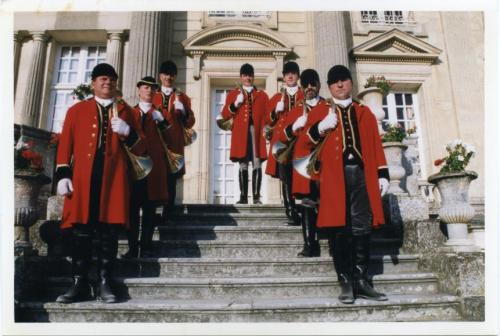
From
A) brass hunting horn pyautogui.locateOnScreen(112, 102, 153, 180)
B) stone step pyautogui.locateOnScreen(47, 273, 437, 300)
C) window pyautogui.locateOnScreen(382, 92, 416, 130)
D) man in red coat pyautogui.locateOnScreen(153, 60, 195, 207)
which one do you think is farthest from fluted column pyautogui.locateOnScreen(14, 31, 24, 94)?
window pyautogui.locateOnScreen(382, 92, 416, 130)

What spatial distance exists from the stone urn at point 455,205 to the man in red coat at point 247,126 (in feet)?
8.34

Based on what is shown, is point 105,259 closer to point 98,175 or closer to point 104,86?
point 98,175

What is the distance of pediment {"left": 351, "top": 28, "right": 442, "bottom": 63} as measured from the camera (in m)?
8.93

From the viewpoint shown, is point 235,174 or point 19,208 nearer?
point 19,208

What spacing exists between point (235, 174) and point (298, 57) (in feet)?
10.4

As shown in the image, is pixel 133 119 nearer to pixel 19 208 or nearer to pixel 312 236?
pixel 19 208

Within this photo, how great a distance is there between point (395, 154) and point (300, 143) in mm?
1801

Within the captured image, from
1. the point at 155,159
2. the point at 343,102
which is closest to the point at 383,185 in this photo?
the point at 343,102

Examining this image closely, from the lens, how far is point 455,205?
3949mm

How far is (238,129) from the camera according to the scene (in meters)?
5.66

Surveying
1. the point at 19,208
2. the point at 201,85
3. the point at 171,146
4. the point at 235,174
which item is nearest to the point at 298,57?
the point at 201,85

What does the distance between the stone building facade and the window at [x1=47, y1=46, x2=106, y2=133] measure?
0.9 inches

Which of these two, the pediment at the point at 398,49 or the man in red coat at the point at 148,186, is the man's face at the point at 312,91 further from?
the pediment at the point at 398,49

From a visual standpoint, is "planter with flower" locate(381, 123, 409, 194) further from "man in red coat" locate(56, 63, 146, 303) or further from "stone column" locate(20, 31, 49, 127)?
"stone column" locate(20, 31, 49, 127)
